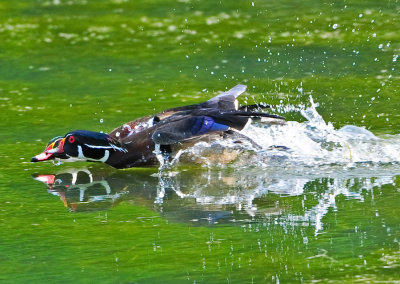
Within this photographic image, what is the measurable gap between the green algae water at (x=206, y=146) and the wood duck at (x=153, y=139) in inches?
7.5

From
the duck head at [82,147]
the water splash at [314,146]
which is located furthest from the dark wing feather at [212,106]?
the duck head at [82,147]

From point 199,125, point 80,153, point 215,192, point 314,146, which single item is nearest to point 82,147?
point 80,153

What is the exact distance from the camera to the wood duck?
31.2ft

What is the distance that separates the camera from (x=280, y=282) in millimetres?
6414

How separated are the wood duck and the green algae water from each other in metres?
0.19

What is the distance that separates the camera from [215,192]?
865 centimetres

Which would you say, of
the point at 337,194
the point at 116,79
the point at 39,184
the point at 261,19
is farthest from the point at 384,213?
the point at 261,19

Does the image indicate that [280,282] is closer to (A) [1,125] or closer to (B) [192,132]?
(B) [192,132]

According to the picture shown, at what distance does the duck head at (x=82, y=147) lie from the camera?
9648 millimetres

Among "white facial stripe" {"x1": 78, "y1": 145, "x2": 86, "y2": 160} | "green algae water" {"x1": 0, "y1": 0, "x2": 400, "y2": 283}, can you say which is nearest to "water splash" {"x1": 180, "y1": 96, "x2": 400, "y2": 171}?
"green algae water" {"x1": 0, "y1": 0, "x2": 400, "y2": 283}

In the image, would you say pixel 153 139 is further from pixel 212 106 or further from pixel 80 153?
pixel 212 106

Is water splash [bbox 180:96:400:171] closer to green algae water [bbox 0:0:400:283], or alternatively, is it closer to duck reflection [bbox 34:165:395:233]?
green algae water [bbox 0:0:400:283]

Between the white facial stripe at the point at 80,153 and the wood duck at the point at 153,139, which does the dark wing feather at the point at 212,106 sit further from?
the white facial stripe at the point at 80,153

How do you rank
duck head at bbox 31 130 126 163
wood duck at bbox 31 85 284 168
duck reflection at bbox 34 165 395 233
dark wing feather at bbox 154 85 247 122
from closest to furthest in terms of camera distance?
1. duck reflection at bbox 34 165 395 233
2. wood duck at bbox 31 85 284 168
3. duck head at bbox 31 130 126 163
4. dark wing feather at bbox 154 85 247 122
